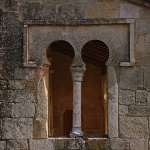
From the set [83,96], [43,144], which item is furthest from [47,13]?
[83,96]

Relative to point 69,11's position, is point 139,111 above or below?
below

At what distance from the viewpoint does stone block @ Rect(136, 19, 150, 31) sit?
7758 mm

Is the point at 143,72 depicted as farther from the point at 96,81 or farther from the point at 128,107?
the point at 96,81

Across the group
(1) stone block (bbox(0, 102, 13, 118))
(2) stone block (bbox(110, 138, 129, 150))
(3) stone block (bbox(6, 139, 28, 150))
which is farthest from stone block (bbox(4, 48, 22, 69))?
(2) stone block (bbox(110, 138, 129, 150))

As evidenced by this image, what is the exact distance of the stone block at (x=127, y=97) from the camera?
25.4ft

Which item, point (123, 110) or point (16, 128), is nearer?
point (123, 110)

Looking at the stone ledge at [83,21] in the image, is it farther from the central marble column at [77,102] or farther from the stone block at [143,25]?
the central marble column at [77,102]

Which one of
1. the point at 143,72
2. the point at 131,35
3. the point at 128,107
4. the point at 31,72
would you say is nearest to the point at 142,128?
the point at 128,107

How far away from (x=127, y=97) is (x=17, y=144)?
6.57 ft

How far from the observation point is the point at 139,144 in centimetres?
771

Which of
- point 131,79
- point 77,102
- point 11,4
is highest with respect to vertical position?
point 11,4

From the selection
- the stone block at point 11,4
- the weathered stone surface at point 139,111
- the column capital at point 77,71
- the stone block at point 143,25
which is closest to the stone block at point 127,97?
the weathered stone surface at point 139,111

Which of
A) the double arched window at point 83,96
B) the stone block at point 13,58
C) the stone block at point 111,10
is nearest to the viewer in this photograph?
the stone block at point 111,10

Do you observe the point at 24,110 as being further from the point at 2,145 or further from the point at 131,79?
the point at 131,79
